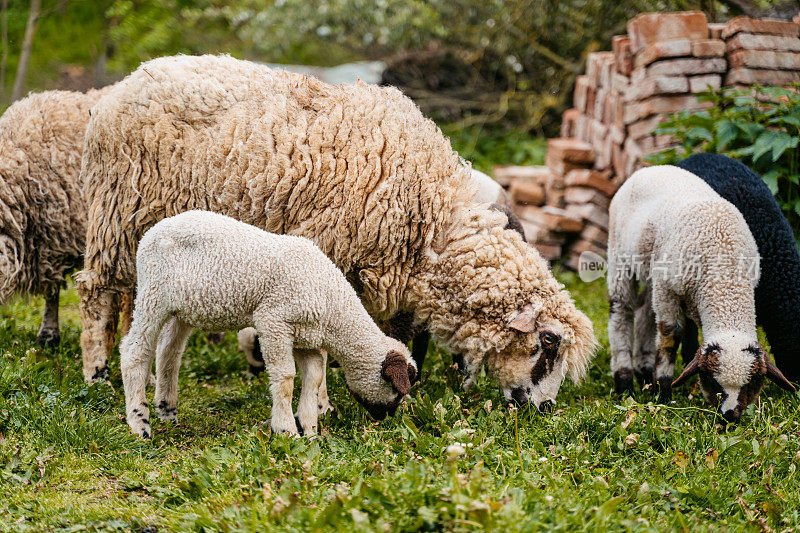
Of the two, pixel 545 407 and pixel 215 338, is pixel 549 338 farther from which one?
pixel 215 338

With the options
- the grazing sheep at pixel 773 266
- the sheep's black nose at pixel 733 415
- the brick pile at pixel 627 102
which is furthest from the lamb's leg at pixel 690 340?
the brick pile at pixel 627 102

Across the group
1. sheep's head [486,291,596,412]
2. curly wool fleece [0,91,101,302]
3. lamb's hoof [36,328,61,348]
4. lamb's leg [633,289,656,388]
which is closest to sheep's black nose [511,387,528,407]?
sheep's head [486,291,596,412]

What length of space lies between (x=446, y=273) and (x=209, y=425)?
5.55ft

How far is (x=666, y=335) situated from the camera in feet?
16.7

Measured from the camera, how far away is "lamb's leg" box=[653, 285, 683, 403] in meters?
5.08

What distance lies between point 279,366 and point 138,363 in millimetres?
862

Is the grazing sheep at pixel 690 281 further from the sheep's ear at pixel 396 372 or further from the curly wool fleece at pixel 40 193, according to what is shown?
the curly wool fleece at pixel 40 193

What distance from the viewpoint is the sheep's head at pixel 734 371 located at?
4531mm

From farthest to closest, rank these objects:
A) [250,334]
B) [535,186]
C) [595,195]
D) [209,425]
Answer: [535,186]
[595,195]
[250,334]
[209,425]

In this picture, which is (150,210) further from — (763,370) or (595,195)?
(595,195)

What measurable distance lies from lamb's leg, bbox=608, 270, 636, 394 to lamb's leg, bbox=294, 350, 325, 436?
2322 millimetres

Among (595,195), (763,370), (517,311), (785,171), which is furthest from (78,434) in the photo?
(595,195)

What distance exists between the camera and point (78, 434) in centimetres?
414

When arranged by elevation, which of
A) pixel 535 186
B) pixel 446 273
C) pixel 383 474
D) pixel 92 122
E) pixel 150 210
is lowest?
pixel 535 186
